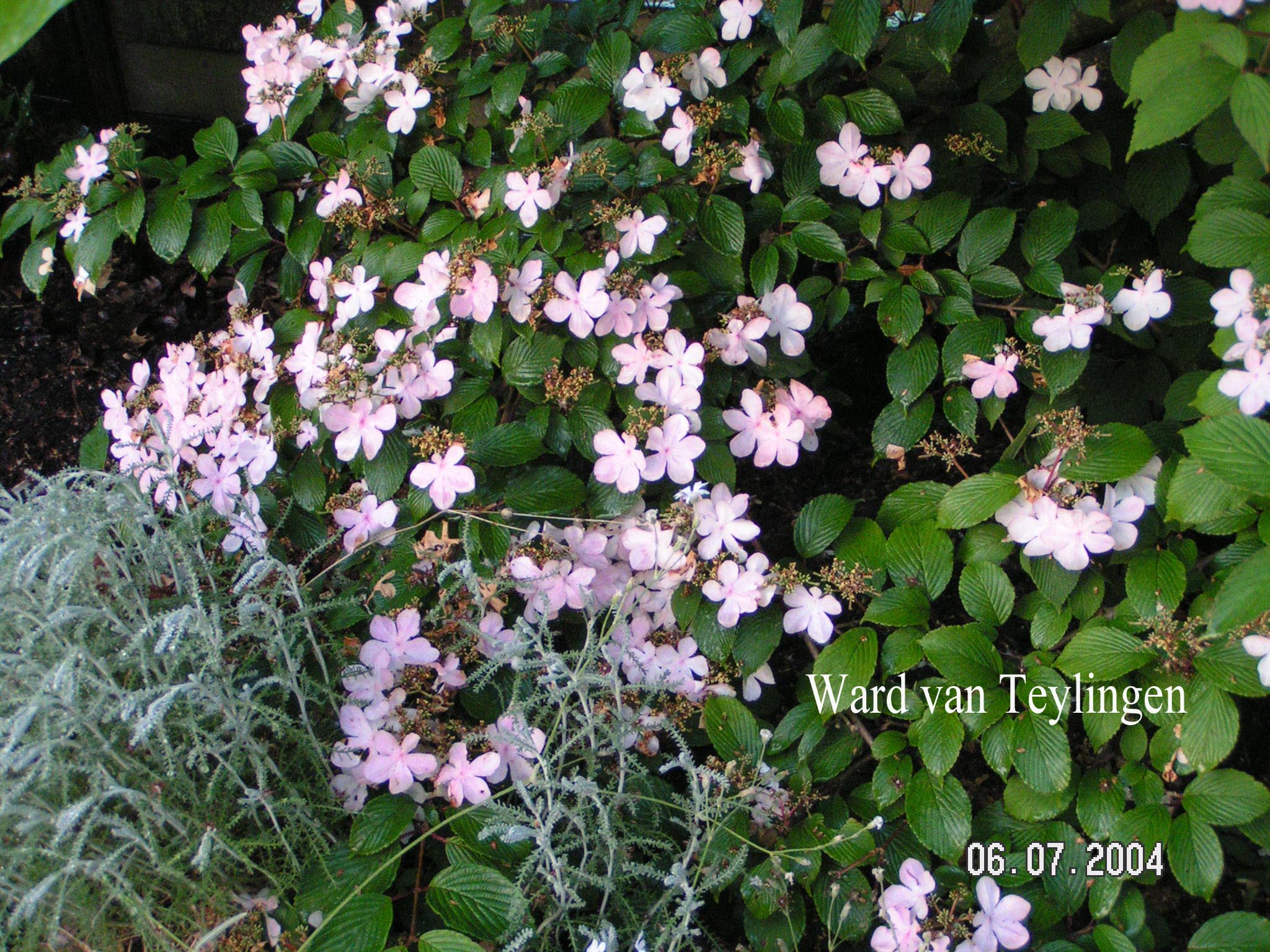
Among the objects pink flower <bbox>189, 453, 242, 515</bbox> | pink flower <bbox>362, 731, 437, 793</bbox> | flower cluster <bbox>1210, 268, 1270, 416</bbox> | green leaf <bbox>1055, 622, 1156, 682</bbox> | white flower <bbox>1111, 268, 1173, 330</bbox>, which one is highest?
flower cluster <bbox>1210, 268, 1270, 416</bbox>

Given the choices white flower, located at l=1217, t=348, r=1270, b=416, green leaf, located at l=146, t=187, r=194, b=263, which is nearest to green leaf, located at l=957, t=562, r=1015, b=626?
white flower, located at l=1217, t=348, r=1270, b=416

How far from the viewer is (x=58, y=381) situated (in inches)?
78.0

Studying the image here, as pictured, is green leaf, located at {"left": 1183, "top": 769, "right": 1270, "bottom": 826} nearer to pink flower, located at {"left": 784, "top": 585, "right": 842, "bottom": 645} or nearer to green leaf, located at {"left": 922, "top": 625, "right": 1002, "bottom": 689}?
green leaf, located at {"left": 922, "top": 625, "right": 1002, "bottom": 689}

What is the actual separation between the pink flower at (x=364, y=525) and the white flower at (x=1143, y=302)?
1.06 m

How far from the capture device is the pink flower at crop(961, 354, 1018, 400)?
52.1 inches

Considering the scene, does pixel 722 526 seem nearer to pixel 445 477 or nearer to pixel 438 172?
pixel 445 477

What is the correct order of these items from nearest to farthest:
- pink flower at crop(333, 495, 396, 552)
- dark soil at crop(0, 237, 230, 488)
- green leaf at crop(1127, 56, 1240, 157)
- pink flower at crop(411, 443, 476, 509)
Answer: green leaf at crop(1127, 56, 1240, 157), pink flower at crop(411, 443, 476, 509), pink flower at crop(333, 495, 396, 552), dark soil at crop(0, 237, 230, 488)

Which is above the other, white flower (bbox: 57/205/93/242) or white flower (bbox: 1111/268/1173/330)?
white flower (bbox: 57/205/93/242)

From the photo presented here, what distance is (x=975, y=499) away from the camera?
1258 millimetres

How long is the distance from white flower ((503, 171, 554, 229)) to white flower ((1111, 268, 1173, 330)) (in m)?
0.80

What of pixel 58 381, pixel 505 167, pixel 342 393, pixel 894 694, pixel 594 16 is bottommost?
pixel 894 694

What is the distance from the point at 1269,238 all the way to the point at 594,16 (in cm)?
102

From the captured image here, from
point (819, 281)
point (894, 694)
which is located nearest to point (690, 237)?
point (819, 281)

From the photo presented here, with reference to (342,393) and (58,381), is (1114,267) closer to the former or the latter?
(342,393)
